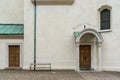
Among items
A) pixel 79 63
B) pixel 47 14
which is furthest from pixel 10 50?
pixel 79 63

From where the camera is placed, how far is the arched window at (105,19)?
23.5 metres

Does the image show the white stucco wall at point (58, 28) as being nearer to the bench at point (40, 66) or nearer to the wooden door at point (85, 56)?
the bench at point (40, 66)

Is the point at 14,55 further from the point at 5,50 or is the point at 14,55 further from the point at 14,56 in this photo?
the point at 5,50

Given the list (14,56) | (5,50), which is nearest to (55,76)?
(14,56)

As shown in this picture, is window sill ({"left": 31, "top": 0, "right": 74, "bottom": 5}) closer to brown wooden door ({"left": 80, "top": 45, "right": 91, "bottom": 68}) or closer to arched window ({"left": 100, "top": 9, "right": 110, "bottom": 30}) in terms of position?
arched window ({"left": 100, "top": 9, "right": 110, "bottom": 30})

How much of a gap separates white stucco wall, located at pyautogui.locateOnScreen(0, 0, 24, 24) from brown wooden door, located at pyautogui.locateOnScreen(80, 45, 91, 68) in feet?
24.3

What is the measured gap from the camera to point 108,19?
76.9 feet

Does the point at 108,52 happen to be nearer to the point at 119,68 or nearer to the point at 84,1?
the point at 119,68

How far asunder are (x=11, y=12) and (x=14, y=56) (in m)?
5.12

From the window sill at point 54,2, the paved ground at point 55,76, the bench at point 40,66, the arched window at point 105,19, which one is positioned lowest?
the paved ground at point 55,76

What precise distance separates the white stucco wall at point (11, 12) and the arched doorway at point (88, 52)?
23.9 ft

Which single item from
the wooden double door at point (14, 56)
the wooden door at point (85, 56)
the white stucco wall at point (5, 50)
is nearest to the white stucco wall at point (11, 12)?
the white stucco wall at point (5, 50)

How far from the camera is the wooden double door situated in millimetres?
24500

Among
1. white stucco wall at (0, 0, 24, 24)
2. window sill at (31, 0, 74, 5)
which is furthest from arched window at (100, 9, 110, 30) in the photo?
white stucco wall at (0, 0, 24, 24)
